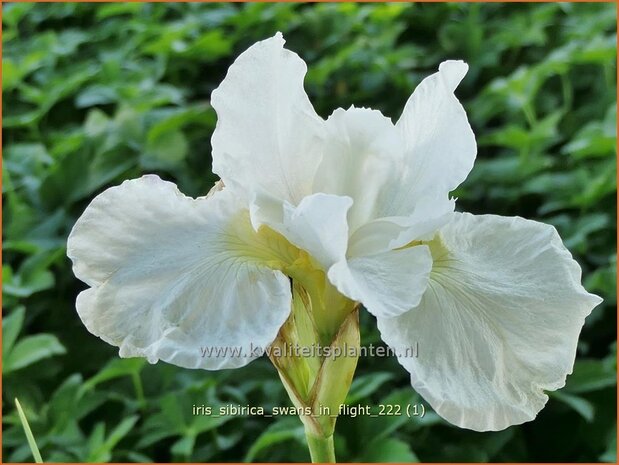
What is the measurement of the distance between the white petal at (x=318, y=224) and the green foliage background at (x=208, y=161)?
449 mm

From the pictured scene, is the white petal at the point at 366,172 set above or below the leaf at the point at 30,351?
above

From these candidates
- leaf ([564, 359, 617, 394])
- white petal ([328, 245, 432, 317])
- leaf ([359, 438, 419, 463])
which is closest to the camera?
white petal ([328, 245, 432, 317])

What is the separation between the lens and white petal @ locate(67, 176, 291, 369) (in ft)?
1.02

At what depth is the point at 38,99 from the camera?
1188mm

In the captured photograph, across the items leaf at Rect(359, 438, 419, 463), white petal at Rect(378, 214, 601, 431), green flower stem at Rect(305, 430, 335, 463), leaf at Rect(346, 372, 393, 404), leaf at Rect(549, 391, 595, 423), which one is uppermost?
white petal at Rect(378, 214, 601, 431)

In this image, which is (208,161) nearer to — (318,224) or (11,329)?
(11,329)

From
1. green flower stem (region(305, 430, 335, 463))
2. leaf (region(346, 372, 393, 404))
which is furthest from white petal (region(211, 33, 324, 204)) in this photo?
leaf (region(346, 372, 393, 404))

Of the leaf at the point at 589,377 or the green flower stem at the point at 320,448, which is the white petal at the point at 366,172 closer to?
the green flower stem at the point at 320,448

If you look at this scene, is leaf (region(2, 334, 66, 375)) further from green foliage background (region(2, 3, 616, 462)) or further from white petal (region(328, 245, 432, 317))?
white petal (region(328, 245, 432, 317))

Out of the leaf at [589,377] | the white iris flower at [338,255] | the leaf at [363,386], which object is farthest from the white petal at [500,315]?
the leaf at [589,377]

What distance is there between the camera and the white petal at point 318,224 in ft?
1.01

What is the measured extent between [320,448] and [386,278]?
87mm

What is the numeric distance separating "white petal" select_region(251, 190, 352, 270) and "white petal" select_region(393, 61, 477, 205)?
2.0 inches

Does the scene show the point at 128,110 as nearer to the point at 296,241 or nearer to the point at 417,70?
the point at 417,70
